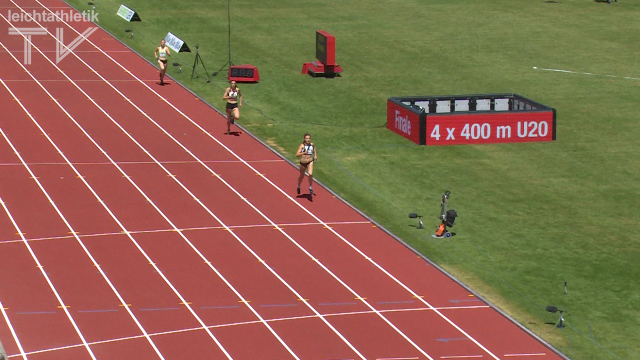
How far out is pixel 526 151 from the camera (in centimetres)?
3300

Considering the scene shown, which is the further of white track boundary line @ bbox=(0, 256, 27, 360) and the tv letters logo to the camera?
the tv letters logo

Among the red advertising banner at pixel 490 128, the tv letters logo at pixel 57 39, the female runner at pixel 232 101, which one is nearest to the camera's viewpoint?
the female runner at pixel 232 101

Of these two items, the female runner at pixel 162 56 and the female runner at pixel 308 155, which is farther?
the female runner at pixel 162 56

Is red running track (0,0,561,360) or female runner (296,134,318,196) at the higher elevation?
female runner (296,134,318,196)

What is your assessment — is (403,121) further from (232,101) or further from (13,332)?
(13,332)

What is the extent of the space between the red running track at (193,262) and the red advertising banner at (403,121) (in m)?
4.53

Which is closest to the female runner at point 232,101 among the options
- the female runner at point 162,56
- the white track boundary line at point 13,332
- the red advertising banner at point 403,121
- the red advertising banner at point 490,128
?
the red advertising banner at point 403,121

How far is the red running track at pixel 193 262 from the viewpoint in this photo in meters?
20.1

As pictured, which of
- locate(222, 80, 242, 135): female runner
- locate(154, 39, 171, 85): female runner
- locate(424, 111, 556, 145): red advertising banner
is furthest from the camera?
locate(154, 39, 171, 85): female runner

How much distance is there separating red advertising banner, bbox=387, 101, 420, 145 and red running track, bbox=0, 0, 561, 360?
14.8 ft

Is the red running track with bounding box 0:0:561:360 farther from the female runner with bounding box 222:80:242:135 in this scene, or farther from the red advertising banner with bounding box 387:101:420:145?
the red advertising banner with bounding box 387:101:420:145

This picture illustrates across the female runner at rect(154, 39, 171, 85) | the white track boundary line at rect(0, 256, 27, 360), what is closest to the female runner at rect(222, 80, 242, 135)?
the female runner at rect(154, 39, 171, 85)

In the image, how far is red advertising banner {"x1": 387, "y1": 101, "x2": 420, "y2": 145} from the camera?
33.5 m

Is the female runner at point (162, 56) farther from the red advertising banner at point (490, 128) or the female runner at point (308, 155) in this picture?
the female runner at point (308, 155)
